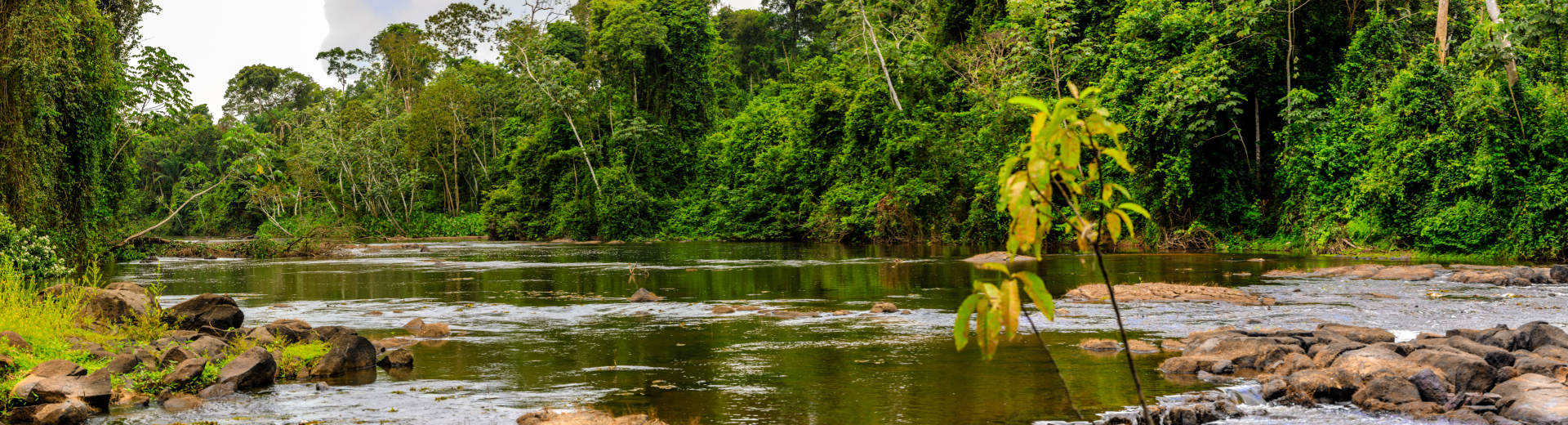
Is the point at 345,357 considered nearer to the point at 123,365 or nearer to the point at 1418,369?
the point at 123,365

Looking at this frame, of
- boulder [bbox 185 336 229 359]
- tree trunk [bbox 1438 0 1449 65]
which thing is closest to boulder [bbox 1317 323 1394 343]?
boulder [bbox 185 336 229 359]

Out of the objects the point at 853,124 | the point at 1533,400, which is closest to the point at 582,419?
the point at 1533,400

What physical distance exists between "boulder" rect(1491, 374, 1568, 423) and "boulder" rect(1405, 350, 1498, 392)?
0.14 m

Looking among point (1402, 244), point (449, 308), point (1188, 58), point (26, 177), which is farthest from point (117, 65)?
point (1402, 244)

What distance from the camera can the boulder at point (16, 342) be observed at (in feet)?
27.5

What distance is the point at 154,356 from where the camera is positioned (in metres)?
8.33

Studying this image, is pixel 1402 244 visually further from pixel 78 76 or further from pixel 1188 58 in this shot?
pixel 78 76

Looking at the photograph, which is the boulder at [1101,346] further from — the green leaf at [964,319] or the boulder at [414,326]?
the boulder at [414,326]

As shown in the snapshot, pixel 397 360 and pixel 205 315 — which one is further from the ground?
pixel 205 315

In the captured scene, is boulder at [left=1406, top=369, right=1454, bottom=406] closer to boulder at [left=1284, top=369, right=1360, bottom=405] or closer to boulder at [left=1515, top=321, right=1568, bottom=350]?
boulder at [left=1284, top=369, right=1360, bottom=405]

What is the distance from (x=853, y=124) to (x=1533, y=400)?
111 ft

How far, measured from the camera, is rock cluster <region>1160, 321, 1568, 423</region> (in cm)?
668

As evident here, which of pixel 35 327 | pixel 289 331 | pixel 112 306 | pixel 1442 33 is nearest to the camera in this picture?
pixel 35 327

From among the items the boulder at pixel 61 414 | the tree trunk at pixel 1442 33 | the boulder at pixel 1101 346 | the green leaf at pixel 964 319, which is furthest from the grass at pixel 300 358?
the tree trunk at pixel 1442 33
